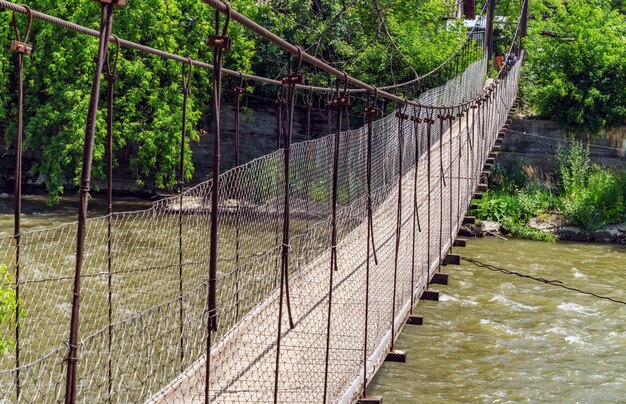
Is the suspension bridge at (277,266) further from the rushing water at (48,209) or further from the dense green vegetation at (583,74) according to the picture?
the dense green vegetation at (583,74)

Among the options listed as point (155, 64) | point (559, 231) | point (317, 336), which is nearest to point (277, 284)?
point (317, 336)

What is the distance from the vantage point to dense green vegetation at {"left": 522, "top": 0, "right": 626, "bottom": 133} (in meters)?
19.3

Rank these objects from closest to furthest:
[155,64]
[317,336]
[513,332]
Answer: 1. [317,336]
2. [513,332]
3. [155,64]

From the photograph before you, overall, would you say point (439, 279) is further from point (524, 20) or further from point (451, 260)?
point (524, 20)

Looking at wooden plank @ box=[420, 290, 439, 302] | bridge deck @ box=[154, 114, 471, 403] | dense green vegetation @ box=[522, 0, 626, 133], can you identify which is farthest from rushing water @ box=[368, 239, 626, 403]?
dense green vegetation @ box=[522, 0, 626, 133]

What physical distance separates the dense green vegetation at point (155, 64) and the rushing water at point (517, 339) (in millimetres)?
4084

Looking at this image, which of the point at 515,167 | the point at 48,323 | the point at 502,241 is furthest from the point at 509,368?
the point at 515,167

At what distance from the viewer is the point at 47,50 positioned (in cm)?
1647

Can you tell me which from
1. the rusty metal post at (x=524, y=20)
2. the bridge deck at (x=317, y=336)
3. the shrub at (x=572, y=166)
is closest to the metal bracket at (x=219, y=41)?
the bridge deck at (x=317, y=336)

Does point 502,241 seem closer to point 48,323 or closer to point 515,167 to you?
point 515,167

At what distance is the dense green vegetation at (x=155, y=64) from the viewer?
16.2 meters

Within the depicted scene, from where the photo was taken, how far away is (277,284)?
24.8 feet

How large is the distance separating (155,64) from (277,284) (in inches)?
379

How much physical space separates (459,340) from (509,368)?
102cm
